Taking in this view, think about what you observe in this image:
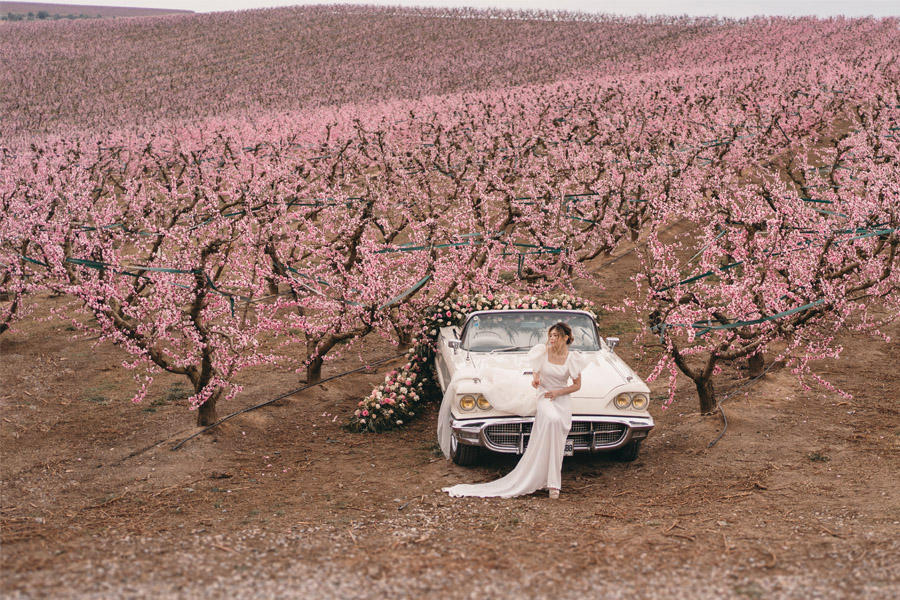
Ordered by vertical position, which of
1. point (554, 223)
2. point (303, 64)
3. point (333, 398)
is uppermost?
point (303, 64)

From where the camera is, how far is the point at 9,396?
12477 millimetres

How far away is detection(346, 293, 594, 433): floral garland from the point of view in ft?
35.6

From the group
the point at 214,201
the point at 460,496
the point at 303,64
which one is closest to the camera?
the point at 460,496

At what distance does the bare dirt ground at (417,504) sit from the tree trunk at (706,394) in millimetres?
186

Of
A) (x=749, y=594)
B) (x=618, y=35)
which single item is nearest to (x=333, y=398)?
(x=749, y=594)

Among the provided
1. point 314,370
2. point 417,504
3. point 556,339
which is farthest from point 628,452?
point 314,370

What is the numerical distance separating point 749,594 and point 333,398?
799 cm

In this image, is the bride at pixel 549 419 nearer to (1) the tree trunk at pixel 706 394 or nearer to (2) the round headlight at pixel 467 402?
(2) the round headlight at pixel 467 402

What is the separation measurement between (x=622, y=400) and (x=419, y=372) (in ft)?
13.3

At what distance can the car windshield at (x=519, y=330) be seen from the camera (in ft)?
32.2

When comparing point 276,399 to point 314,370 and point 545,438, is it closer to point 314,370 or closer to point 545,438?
point 314,370

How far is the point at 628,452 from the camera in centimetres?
903

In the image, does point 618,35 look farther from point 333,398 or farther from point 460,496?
point 460,496

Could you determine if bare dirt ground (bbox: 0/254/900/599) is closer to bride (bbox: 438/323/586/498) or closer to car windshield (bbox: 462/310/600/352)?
bride (bbox: 438/323/586/498)
